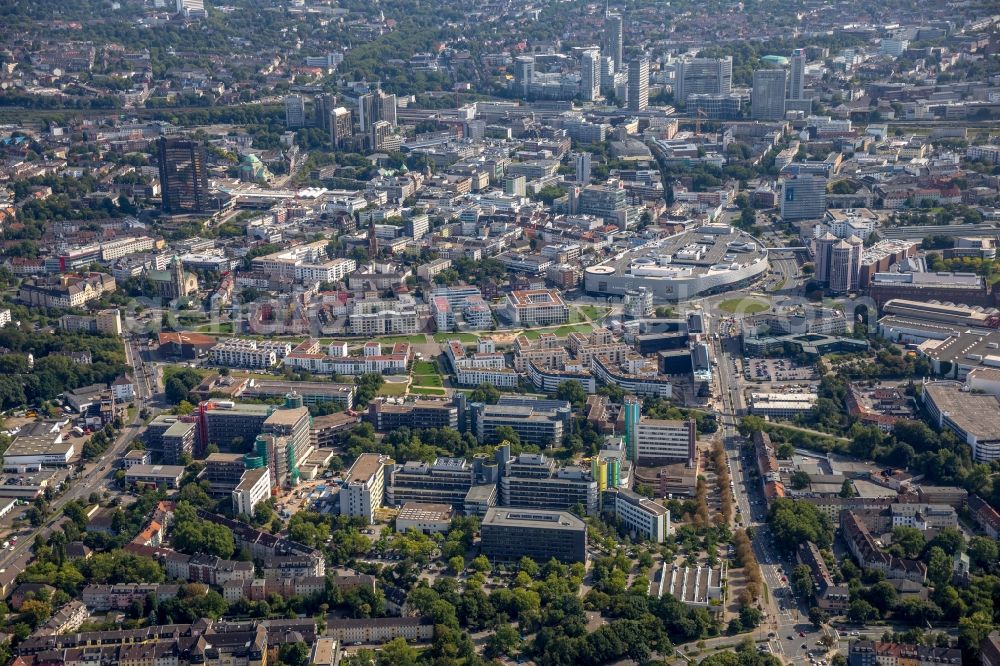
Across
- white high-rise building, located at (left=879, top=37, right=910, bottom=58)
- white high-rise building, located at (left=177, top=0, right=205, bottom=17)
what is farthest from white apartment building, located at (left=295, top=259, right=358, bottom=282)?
white high-rise building, located at (left=177, top=0, right=205, bottom=17)

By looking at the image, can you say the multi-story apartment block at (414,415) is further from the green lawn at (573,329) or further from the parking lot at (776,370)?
the parking lot at (776,370)

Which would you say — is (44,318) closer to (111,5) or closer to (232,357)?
(232,357)

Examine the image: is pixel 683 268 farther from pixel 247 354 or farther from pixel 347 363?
pixel 247 354

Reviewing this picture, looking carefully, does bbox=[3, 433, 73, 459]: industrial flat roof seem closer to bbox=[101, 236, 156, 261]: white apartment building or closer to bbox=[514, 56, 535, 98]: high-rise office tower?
bbox=[101, 236, 156, 261]: white apartment building

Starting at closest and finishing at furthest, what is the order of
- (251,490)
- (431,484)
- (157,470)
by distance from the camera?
1. (251,490)
2. (431,484)
3. (157,470)

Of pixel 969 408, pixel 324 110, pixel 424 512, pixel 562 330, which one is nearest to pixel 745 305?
pixel 562 330

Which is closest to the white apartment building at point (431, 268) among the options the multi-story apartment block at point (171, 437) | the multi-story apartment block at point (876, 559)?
the multi-story apartment block at point (171, 437)
